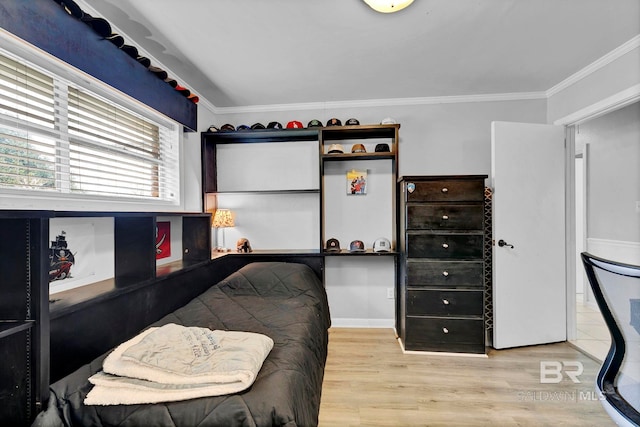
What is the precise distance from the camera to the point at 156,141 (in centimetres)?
231

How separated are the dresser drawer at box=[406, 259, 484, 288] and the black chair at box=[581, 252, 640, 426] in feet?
4.01

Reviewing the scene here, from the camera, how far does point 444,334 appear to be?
8.32 feet

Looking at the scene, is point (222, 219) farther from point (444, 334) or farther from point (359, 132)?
point (444, 334)

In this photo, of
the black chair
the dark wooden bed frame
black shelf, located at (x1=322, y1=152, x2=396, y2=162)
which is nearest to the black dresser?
black shelf, located at (x1=322, y1=152, x2=396, y2=162)

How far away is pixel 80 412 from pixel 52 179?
1.08 meters

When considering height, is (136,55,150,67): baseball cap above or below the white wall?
above

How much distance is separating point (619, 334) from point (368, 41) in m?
2.07

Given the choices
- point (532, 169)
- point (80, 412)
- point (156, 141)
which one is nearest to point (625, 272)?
point (532, 169)

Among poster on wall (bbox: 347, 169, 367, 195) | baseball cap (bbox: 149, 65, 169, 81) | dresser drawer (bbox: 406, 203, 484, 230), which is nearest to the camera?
baseball cap (bbox: 149, 65, 169, 81)

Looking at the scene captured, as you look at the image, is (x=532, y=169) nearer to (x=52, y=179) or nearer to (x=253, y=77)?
(x=253, y=77)

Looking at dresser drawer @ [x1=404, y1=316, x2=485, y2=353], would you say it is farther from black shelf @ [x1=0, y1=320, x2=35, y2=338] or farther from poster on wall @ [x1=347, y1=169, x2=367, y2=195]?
black shelf @ [x1=0, y1=320, x2=35, y2=338]

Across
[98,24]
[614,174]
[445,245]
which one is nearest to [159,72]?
[98,24]

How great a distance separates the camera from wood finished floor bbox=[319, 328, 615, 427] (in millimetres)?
1744

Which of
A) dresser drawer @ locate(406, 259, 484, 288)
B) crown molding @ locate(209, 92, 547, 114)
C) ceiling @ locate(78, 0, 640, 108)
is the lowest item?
dresser drawer @ locate(406, 259, 484, 288)
